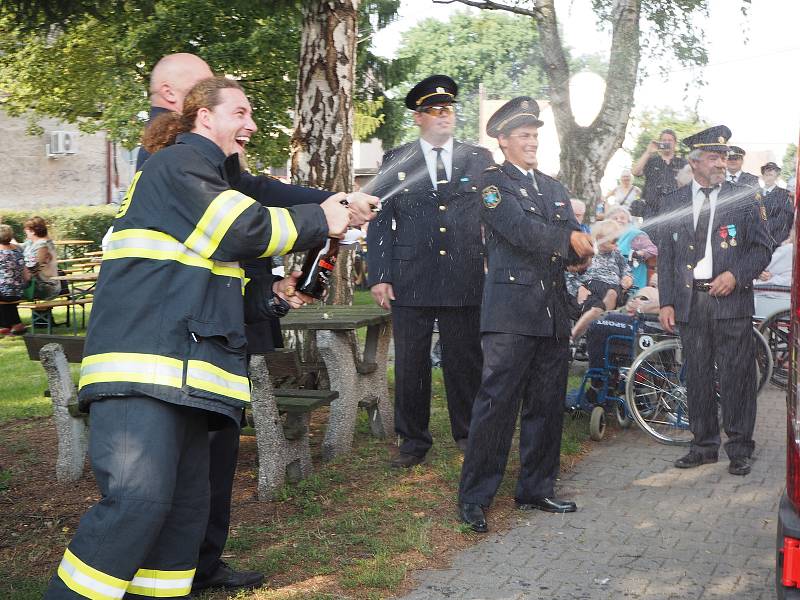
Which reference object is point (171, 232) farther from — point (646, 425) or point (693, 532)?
point (646, 425)

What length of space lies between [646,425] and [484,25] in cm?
421

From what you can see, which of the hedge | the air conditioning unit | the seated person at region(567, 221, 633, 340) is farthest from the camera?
the air conditioning unit

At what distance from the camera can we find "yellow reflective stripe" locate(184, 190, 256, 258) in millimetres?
3209

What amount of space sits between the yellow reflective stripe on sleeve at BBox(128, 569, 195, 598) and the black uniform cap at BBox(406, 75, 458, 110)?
370 centimetres

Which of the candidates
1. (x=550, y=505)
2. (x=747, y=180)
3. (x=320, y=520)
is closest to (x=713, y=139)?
(x=747, y=180)

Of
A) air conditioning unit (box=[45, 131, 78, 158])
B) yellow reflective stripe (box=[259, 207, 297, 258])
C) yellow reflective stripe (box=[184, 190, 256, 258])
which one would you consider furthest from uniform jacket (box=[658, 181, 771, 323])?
air conditioning unit (box=[45, 131, 78, 158])

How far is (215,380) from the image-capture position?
3.25 m

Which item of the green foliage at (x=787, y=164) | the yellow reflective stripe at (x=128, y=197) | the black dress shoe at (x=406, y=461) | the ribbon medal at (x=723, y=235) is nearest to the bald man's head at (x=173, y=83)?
the yellow reflective stripe at (x=128, y=197)

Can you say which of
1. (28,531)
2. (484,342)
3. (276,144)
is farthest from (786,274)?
(276,144)

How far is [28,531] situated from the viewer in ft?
17.3

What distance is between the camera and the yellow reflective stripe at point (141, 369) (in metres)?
3.17

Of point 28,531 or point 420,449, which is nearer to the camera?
point 28,531

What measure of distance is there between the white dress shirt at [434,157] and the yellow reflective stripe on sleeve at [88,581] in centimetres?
376

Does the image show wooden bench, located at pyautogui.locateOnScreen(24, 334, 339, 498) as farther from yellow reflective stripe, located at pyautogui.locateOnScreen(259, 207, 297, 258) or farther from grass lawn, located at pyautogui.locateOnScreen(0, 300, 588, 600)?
yellow reflective stripe, located at pyautogui.locateOnScreen(259, 207, 297, 258)
